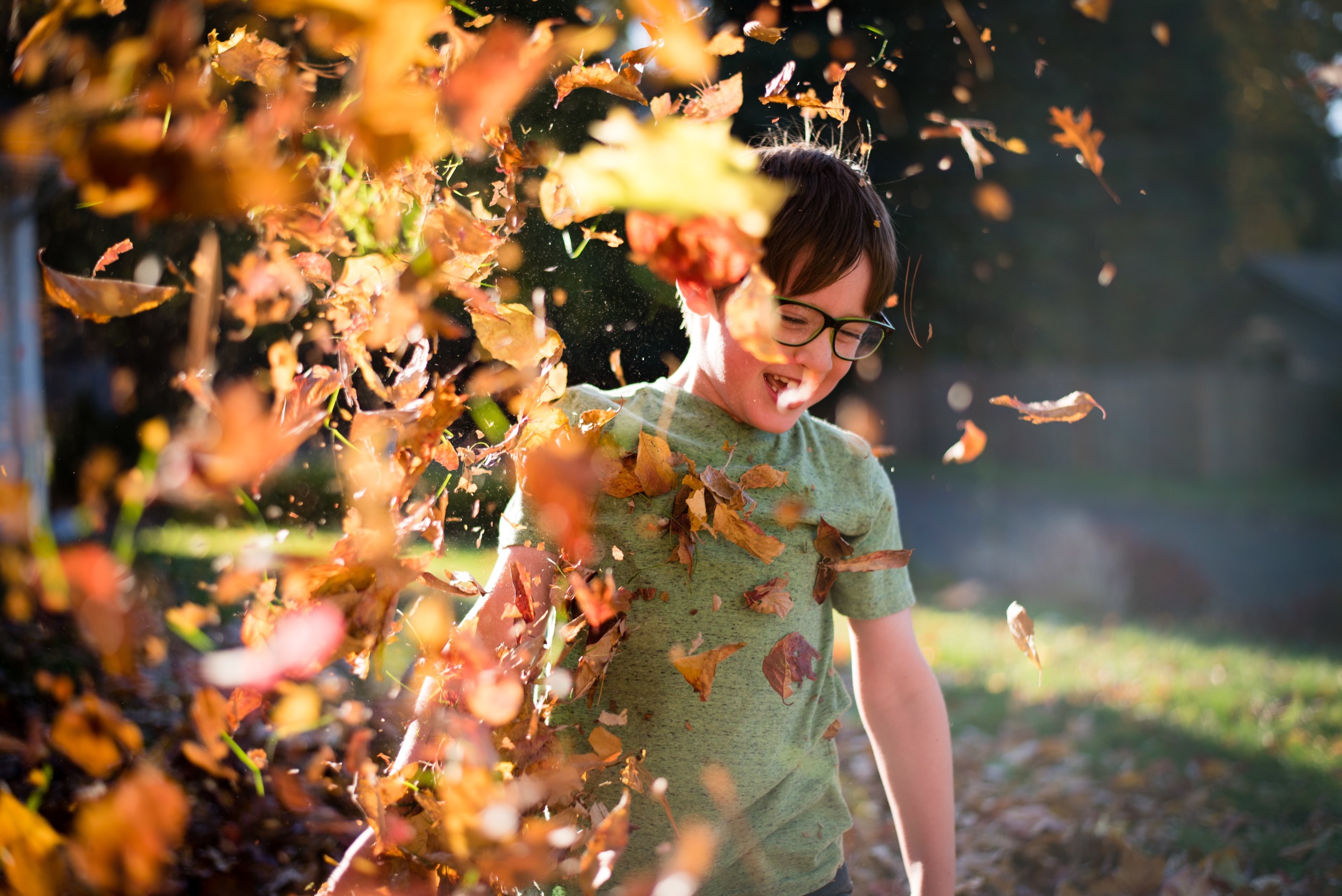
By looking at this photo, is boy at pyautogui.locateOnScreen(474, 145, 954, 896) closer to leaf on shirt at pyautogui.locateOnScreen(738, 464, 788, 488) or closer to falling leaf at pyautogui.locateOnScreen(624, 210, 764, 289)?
leaf on shirt at pyautogui.locateOnScreen(738, 464, 788, 488)

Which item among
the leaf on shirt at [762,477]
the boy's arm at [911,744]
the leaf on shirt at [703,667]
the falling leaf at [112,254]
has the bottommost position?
the boy's arm at [911,744]

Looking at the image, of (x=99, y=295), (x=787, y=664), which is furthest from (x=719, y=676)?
(x=99, y=295)

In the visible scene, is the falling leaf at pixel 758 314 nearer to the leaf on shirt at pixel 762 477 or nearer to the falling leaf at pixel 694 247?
the falling leaf at pixel 694 247

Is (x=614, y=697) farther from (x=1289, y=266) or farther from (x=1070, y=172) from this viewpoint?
(x=1289, y=266)

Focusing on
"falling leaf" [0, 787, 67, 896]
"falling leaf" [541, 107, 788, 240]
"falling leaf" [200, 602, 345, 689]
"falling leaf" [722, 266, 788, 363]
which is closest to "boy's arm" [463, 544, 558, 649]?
"falling leaf" [200, 602, 345, 689]

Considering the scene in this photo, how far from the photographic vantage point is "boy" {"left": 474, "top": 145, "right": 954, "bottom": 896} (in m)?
1.35

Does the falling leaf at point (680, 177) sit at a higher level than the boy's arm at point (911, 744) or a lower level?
higher

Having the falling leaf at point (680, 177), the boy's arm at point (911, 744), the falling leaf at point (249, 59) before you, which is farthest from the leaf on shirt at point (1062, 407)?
the falling leaf at point (249, 59)

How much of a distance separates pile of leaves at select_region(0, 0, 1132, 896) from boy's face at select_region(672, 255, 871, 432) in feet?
0.37

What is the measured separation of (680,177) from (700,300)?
763 mm

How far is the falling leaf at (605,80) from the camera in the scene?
44.7 inches

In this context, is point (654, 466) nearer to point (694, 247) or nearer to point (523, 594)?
point (523, 594)

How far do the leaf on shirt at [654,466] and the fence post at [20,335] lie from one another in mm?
5720

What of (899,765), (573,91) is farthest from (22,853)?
(899,765)
